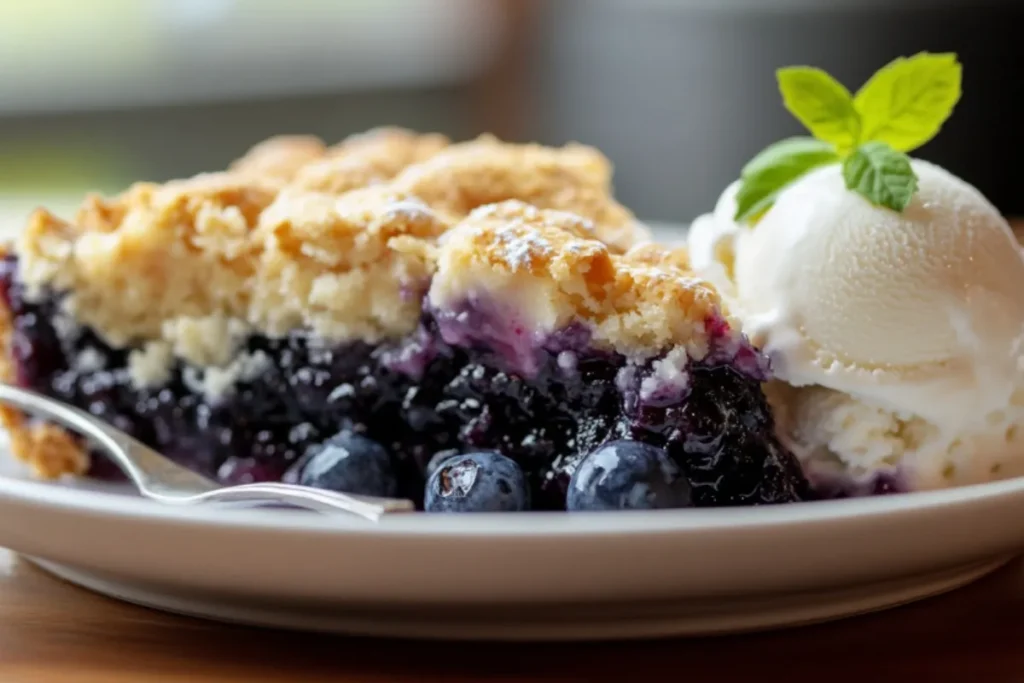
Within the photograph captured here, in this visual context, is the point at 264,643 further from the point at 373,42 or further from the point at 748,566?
the point at 373,42

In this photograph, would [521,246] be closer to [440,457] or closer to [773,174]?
[440,457]

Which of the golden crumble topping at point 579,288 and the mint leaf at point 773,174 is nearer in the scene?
the golden crumble topping at point 579,288

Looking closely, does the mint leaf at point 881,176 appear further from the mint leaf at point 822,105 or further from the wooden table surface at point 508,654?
the wooden table surface at point 508,654

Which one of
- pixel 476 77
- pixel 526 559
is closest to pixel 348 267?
pixel 526 559

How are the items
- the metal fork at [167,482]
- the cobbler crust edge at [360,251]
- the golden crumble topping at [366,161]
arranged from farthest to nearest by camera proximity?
the golden crumble topping at [366,161]
the cobbler crust edge at [360,251]
the metal fork at [167,482]

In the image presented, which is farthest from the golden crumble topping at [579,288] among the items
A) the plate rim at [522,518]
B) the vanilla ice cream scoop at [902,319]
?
the plate rim at [522,518]

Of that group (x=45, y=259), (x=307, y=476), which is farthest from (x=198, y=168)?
(x=307, y=476)
